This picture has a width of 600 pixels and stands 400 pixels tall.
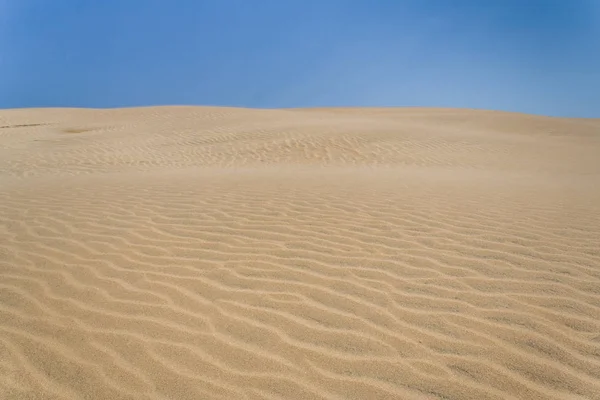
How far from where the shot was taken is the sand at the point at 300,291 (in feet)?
8.18

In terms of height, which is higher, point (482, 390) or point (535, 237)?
point (535, 237)

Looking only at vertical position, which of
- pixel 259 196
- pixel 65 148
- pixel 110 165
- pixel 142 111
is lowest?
pixel 259 196

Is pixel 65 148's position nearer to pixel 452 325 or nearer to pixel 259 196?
pixel 259 196

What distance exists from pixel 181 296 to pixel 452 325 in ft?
6.85

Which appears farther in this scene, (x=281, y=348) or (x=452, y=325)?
(x=452, y=325)

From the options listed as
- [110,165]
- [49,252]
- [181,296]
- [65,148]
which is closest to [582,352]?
[181,296]

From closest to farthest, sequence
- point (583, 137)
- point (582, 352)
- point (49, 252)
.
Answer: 1. point (582, 352)
2. point (49, 252)
3. point (583, 137)

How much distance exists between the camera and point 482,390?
2.36 metres

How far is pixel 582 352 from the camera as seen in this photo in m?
2.62

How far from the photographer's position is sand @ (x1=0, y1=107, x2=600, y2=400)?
249 centimetres

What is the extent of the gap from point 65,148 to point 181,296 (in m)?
14.5

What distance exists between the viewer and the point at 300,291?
3.41m

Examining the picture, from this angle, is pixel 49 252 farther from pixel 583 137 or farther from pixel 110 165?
pixel 583 137

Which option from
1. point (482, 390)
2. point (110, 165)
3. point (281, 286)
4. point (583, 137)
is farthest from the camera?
point (583, 137)
